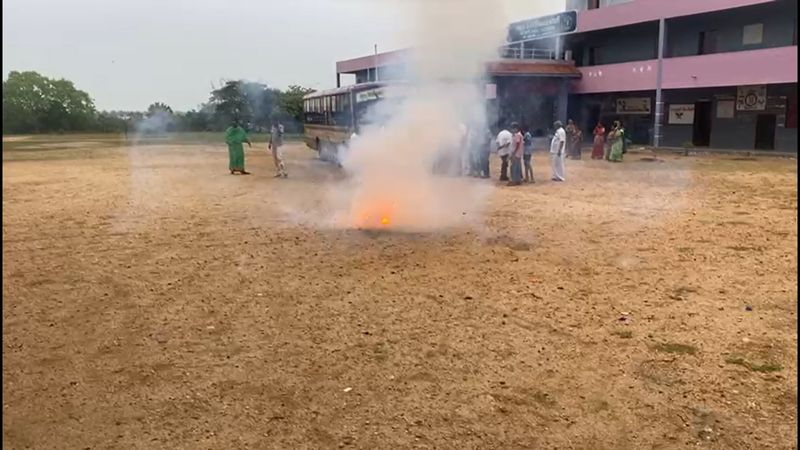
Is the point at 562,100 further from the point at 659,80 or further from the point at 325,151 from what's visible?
the point at 325,151

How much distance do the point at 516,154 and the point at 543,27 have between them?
26.5 ft

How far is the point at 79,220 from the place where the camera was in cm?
1022

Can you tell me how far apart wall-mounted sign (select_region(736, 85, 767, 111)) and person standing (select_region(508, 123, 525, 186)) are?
14844mm

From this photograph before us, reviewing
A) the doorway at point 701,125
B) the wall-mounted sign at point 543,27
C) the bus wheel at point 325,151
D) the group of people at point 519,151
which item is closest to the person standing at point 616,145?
the wall-mounted sign at point 543,27

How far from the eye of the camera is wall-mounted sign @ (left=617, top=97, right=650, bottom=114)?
1099 inches

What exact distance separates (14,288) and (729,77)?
24.0 meters

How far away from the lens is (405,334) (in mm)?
4742

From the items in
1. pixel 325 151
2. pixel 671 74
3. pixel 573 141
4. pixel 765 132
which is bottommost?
pixel 325 151

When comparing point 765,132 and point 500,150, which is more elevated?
point 765,132

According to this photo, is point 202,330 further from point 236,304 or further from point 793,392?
point 793,392

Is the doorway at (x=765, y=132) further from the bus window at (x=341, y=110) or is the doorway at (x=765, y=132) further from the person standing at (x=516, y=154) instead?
the bus window at (x=341, y=110)

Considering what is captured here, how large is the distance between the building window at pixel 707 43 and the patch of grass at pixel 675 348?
79.2 feet

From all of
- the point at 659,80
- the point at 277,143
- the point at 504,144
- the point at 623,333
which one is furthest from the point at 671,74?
the point at 623,333

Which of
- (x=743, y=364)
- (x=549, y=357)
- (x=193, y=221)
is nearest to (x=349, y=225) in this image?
(x=193, y=221)
